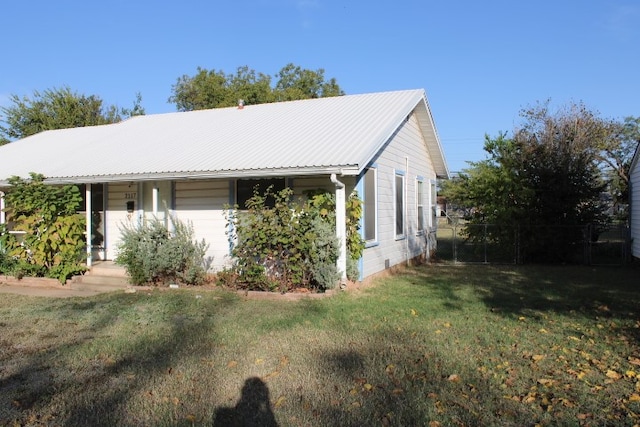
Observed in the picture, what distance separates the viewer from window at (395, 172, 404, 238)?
42.3ft

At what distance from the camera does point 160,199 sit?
12305mm

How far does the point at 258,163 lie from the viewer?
10039 mm

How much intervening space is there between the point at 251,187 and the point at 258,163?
4.17ft

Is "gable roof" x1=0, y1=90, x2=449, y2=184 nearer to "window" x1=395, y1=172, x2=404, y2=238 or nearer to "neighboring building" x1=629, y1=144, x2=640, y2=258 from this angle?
"window" x1=395, y1=172, x2=404, y2=238

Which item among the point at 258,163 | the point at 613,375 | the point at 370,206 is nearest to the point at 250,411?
the point at 613,375

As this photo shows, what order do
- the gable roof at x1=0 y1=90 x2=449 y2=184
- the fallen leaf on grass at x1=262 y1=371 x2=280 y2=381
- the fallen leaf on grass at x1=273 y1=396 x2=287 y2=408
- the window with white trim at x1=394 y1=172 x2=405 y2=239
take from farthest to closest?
the window with white trim at x1=394 y1=172 x2=405 y2=239 → the gable roof at x1=0 y1=90 x2=449 y2=184 → the fallen leaf on grass at x1=262 y1=371 x2=280 y2=381 → the fallen leaf on grass at x1=273 y1=396 x2=287 y2=408

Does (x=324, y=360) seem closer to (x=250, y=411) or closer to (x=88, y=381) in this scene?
(x=250, y=411)

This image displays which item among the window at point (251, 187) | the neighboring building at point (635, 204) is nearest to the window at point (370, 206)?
the window at point (251, 187)

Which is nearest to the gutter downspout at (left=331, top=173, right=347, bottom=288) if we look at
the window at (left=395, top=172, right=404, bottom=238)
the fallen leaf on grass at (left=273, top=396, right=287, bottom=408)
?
the window at (left=395, top=172, right=404, bottom=238)

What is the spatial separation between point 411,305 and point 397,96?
7.27 m

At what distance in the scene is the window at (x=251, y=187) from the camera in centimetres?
1095

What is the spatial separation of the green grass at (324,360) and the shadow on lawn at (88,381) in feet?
0.06

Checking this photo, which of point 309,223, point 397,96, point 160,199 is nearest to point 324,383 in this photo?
point 309,223

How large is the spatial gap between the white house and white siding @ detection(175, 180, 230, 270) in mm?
24
